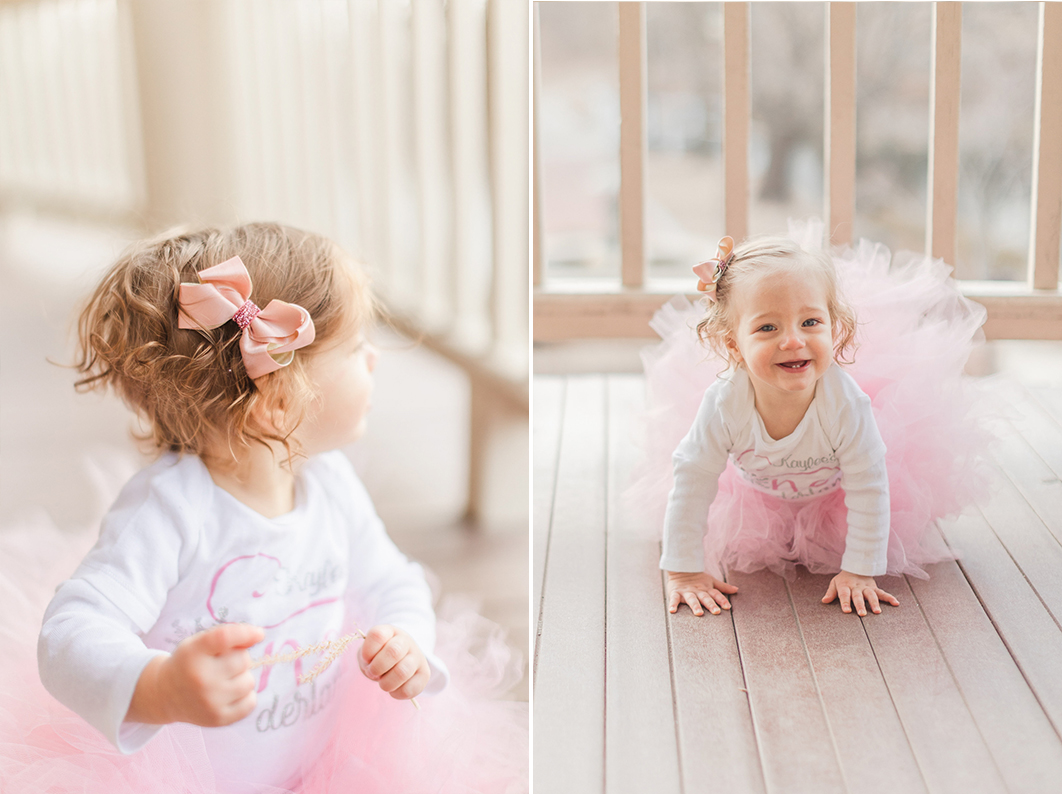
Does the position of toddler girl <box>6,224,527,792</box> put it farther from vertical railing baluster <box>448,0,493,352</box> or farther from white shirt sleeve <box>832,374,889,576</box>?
vertical railing baluster <box>448,0,493,352</box>

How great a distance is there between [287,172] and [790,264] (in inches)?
35.5

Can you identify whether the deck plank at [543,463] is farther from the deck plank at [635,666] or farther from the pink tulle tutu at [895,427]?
the pink tulle tutu at [895,427]

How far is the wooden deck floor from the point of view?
864 millimetres

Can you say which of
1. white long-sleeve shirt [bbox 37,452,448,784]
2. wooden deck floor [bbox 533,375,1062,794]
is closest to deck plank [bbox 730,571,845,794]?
wooden deck floor [bbox 533,375,1062,794]

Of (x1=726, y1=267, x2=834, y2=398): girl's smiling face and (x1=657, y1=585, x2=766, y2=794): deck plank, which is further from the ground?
(x1=726, y1=267, x2=834, y2=398): girl's smiling face

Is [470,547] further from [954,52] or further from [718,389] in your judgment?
[954,52]

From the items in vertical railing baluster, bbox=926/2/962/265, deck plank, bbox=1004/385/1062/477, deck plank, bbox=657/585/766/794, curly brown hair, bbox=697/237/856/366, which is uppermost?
vertical railing baluster, bbox=926/2/962/265

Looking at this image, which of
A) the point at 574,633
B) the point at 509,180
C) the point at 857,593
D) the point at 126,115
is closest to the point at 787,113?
the point at 509,180

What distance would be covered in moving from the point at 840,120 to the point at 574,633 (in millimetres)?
1044

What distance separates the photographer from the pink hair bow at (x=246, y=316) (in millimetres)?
786

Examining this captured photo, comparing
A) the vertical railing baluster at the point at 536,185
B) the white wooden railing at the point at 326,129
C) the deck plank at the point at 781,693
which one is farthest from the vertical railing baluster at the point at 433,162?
the deck plank at the point at 781,693

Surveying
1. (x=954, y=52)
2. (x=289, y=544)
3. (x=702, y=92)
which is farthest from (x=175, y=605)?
(x=702, y=92)

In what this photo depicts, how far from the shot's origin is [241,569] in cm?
86

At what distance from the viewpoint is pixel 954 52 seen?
5.16 feet
